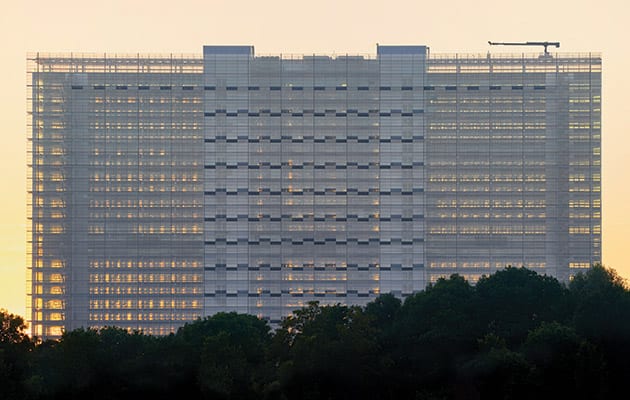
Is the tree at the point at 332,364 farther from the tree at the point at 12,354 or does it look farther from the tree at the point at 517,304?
the tree at the point at 12,354

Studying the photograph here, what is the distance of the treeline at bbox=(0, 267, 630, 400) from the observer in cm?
13662

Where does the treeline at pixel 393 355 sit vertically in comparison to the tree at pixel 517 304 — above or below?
below

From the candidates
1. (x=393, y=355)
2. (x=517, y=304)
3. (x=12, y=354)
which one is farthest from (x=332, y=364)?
(x=12, y=354)

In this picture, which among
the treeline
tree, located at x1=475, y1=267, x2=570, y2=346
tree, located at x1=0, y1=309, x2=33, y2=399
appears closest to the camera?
the treeline

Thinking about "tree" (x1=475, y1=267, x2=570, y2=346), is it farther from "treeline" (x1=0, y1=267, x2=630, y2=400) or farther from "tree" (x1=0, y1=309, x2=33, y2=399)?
"tree" (x1=0, y1=309, x2=33, y2=399)

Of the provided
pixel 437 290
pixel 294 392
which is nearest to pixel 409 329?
pixel 437 290

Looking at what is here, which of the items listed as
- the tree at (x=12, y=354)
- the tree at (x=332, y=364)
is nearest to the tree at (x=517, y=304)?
the tree at (x=332, y=364)

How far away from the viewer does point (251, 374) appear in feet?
475

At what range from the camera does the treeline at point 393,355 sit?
136625mm

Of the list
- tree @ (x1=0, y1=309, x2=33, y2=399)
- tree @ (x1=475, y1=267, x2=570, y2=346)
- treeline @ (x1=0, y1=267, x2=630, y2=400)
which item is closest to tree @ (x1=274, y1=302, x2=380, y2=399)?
treeline @ (x1=0, y1=267, x2=630, y2=400)

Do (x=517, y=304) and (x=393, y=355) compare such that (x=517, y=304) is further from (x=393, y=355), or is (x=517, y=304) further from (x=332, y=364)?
(x=332, y=364)

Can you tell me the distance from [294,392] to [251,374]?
662cm

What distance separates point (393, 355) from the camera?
487ft

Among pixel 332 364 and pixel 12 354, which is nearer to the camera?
pixel 332 364
